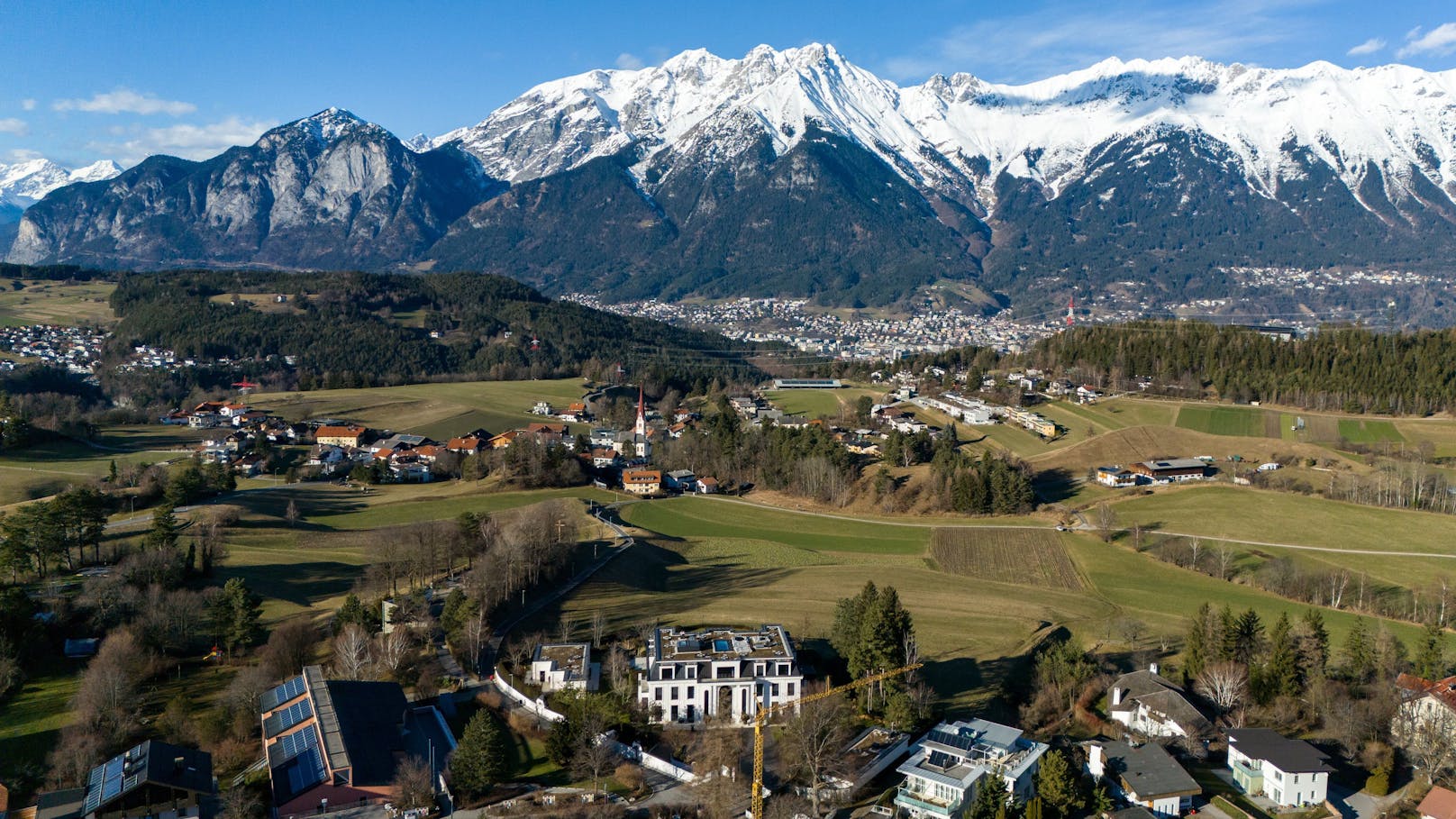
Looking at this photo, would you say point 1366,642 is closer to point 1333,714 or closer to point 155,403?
point 1333,714

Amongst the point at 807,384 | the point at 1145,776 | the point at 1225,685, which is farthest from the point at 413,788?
the point at 807,384

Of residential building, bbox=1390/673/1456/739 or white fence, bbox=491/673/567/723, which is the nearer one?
residential building, bbox=1390/673/1456/739

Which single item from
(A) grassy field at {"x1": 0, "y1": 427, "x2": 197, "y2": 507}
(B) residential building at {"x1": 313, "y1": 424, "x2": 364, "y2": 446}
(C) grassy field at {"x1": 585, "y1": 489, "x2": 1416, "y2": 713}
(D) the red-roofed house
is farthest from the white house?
(B) residential building at {"x1": 313, "y1": 424, "x2": 364, "y2": 446}

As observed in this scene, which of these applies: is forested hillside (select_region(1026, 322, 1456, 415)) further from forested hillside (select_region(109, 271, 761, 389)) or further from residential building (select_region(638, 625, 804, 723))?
residential building (select_region(638, 625, 804, 723))

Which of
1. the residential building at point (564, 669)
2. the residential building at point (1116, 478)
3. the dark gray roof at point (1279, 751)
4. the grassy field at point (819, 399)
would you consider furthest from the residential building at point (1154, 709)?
the grassy field at point (819, 399)

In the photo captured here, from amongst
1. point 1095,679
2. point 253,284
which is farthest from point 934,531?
point 253,284

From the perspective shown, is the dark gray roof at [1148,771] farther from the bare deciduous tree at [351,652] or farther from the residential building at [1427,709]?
the bare deciduous tree at [351,652]
